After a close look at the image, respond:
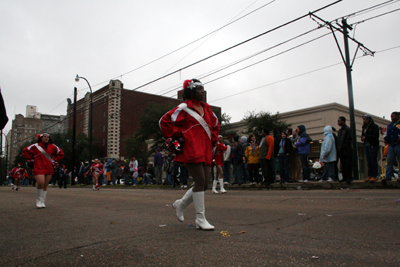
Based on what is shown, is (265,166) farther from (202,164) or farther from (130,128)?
(130,128)

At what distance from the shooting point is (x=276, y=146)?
43.1 feet

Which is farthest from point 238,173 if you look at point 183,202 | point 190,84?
A: point 190,84

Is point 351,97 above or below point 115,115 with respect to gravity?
below

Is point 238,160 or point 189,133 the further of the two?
point 238,160

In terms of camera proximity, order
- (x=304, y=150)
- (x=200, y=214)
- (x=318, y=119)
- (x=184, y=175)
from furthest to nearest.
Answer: (x=318, y=119) < (x=184, y=175) < (x=304, y=150) < (x=200, y=214)

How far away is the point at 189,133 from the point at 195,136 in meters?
0.09

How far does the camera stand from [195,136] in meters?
4.40

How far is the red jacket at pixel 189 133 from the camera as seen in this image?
4.31m

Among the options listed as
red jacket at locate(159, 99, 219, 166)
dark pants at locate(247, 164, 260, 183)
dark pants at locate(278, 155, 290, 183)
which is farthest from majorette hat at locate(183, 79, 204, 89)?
dark pants at locate(247, 164, 260, 183)

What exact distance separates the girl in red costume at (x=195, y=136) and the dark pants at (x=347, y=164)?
6.89 m

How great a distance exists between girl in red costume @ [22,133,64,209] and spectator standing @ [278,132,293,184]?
7.64 m

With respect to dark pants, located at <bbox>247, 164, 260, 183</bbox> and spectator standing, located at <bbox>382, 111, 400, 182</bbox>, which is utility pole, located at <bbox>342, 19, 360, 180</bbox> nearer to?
dark pants, located at <bbox>247, 164, 260, 183</bbox>

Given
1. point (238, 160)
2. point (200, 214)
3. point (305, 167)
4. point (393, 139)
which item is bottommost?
point (200, 214)

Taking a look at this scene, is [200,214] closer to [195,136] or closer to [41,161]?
[195,136]
